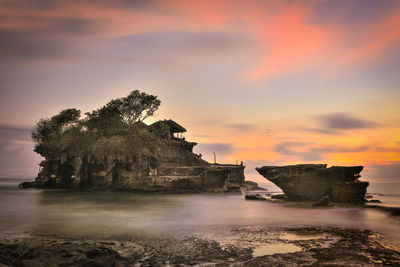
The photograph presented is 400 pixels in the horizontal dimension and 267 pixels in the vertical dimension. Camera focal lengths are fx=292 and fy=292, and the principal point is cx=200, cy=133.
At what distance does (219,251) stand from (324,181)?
20.2 metres

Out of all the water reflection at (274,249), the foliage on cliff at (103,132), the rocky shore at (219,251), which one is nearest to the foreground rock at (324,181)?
the rocky shore at (219,251)

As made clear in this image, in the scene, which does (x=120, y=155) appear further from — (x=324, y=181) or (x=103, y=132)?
(x=324, y=181)

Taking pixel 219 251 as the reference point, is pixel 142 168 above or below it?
above

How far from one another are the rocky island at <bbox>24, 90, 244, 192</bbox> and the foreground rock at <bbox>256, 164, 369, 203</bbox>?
64.8ft

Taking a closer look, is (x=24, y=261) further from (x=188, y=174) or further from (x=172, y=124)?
(x=172, y=124)

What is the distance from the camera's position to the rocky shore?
23.8ft

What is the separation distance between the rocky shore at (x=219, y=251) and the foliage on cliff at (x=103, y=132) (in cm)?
3699

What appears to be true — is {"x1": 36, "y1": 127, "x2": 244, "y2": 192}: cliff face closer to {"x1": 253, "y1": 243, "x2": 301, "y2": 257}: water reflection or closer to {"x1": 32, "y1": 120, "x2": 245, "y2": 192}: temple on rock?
{"x1": 32, "y1": 120, "x2": 245, "y2": 192}: temple on rock

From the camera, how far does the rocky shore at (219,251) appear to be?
7262 mm

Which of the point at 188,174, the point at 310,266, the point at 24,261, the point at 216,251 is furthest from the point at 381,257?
the point at 188,174

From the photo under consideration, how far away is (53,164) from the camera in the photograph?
182 ft

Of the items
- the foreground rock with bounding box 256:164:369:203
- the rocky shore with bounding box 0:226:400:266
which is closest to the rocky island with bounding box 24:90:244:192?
the foreground rock with bounding box 256:164:369:203

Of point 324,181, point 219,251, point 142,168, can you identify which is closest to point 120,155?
point 142,168

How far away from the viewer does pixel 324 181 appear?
26438 mm
